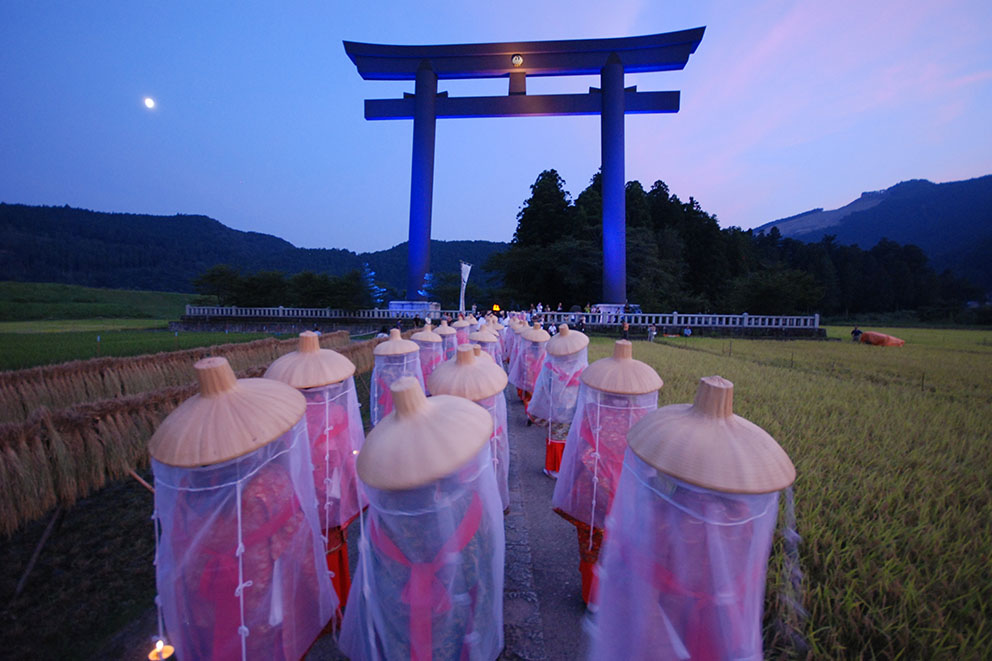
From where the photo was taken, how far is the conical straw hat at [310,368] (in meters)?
2.64

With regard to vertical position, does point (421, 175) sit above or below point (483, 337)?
above

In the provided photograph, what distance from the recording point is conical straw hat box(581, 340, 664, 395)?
A: 2.61 meters

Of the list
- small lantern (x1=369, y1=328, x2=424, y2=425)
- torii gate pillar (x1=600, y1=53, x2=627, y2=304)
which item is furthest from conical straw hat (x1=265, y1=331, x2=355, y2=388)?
torii gate pillar (x1=600, y1=53, x2=627, y2=304)

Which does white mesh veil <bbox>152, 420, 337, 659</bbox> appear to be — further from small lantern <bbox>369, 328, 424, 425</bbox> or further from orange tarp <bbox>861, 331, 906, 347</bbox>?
orange tarp <bbox>861, 331, 906, 347</bbox>

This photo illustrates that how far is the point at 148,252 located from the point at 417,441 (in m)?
77.1

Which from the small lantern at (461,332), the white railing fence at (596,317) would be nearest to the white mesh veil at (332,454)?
the small lantern at (461,332)

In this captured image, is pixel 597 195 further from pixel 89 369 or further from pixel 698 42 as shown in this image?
pixel 89 369

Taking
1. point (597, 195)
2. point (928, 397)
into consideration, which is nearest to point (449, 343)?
point (928, 397)

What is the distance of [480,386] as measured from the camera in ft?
9.68

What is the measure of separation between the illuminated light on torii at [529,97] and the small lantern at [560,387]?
16.8m

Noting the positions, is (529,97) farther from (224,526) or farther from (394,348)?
(224,526)

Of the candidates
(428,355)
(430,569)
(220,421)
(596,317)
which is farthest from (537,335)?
(596,317)

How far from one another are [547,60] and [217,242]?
7045cm

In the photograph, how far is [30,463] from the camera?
2824 millimetres
